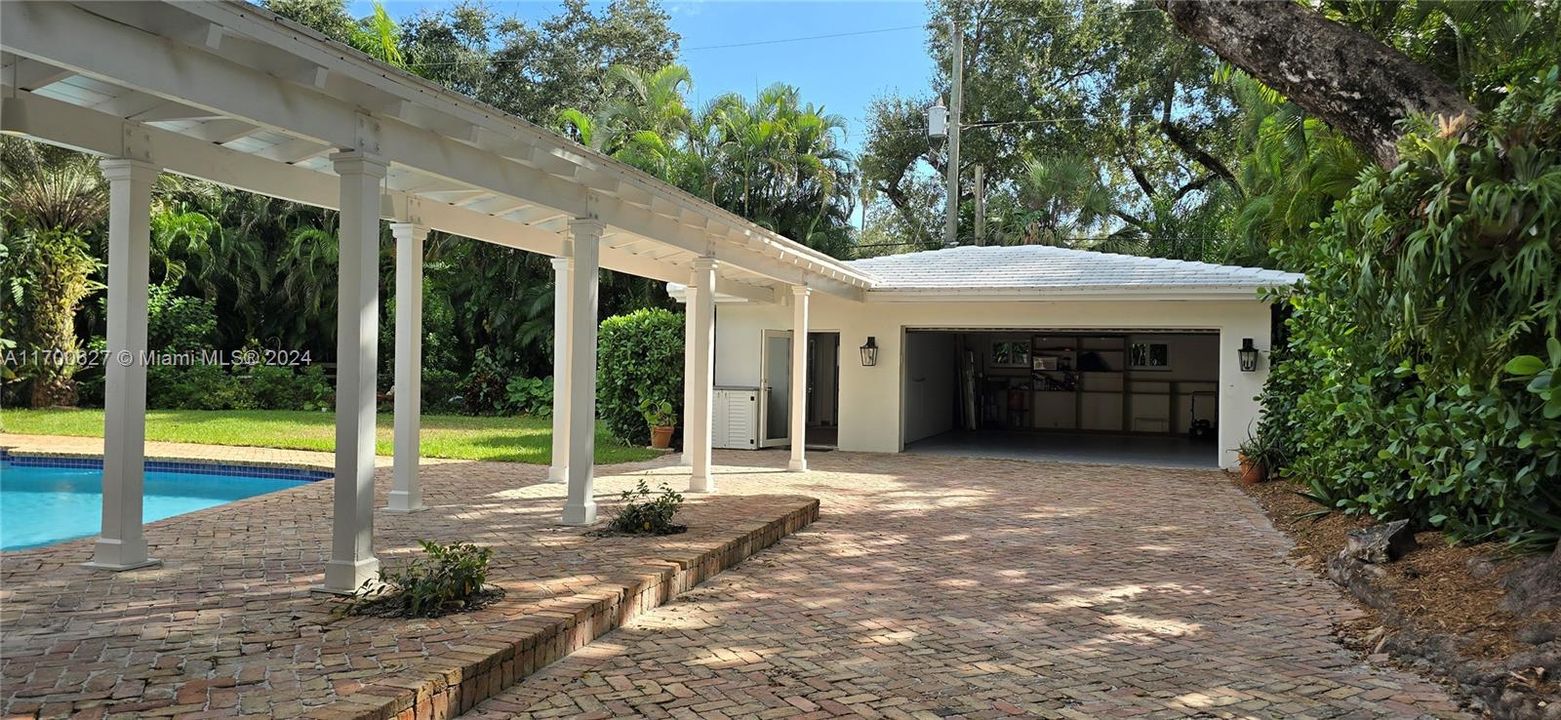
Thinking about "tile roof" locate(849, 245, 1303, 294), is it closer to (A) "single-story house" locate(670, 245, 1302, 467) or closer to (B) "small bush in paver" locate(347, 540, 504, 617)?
(A) "single-story house" locate(670, 245, 1302, 467)

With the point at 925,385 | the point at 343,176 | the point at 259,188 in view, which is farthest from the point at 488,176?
the point at 925,385

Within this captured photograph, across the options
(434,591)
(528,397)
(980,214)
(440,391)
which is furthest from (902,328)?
(440,391)

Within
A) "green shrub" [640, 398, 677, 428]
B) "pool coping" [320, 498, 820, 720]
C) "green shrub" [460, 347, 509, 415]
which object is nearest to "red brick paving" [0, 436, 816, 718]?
"pool coping" [320, 498, 820, 720]

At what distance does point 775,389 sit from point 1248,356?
676cm

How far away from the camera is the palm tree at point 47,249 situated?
53.4 feet

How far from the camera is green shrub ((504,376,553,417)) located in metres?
19.8

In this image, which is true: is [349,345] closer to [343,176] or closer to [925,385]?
[343,176]

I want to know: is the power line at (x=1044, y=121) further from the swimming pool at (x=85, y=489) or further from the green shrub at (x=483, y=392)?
the swimming pool at (x=85, y=489)

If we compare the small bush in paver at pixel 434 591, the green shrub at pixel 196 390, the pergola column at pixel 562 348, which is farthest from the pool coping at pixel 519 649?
the green shrub at pixel 196 390

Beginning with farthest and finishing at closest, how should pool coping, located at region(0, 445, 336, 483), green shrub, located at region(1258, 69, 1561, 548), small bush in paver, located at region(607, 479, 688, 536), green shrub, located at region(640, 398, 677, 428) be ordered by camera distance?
green shrub, located at region(640, 398, 677, 428)
pool coping, located at region(0, 445, 336, 483)
small bush in paver, located at region(607, 479, 688, 536)
green shrub, located at region(1258, 69, 1561, 548)

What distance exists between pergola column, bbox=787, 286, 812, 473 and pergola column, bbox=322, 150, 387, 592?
271 inches

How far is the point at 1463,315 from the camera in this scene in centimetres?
445

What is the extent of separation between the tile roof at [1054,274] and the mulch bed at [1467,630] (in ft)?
21.0

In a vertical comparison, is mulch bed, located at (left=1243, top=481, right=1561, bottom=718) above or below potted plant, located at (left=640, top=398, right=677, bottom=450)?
below
